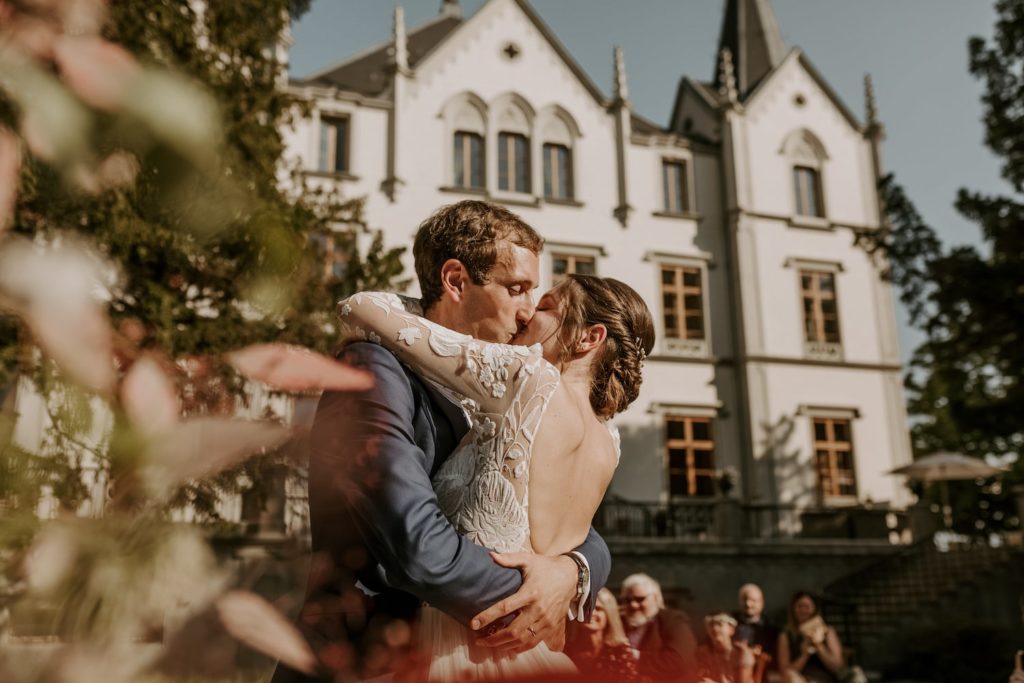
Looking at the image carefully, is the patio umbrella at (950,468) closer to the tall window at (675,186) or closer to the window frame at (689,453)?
the window frame at (689,453)

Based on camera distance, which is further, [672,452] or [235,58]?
[672,452]

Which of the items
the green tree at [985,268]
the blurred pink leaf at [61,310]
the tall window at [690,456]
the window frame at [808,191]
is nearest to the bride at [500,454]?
the blurred pink leaf at [61,310]

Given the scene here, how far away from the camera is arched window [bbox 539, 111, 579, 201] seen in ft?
67.6

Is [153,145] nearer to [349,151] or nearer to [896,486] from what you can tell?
[349,151]

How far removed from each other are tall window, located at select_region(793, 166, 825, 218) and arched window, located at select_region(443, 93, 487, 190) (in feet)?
27.2

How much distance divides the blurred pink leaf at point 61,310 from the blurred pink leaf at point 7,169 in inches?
3.6

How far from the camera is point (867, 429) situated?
20.8 meters

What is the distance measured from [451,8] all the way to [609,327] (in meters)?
26.4

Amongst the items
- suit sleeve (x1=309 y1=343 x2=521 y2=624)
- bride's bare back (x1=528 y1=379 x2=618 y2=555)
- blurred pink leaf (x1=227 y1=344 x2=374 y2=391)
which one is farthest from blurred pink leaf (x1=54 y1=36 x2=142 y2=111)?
bride's bare back (x1=528 y1=379 x2=618 y2=555)

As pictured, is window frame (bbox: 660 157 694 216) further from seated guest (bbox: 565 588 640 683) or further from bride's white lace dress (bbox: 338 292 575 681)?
bride's white lace dress (bbox: 338 292 575 681)

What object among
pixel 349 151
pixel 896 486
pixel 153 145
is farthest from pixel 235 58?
pixel 896 486

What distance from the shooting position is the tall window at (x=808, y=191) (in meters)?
22.3

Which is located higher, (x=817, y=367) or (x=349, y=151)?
(x=349, y=151)

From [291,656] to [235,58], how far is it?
293 inches
